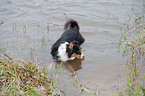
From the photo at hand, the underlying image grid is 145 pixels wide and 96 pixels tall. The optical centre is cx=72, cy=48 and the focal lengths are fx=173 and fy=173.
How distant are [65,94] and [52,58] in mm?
1363

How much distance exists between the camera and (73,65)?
3.74 m

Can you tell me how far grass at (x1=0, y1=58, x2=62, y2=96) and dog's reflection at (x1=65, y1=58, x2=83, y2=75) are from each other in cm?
87

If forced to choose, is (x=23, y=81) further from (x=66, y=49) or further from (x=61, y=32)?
(x=61, y=32)

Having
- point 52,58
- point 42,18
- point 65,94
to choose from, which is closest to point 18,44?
point 52,58

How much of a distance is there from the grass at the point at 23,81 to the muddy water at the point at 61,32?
13.5 inches

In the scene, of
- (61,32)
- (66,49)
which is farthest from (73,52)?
(61,32)

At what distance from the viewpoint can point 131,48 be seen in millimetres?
3572

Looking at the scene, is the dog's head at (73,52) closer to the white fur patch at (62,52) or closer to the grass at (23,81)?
the white fur patch at (62,52)

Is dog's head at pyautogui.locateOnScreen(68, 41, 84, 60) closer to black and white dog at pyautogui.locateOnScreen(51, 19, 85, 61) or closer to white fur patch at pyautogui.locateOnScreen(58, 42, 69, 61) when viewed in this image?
black and white dog at pyautogui.locateOnScreen(51, 19, 85, 61)

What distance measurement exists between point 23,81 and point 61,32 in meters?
2.84

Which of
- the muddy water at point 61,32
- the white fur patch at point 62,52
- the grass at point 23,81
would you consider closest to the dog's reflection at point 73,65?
the muddy water at point 61,32

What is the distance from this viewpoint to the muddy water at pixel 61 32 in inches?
124

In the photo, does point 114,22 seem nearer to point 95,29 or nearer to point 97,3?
point 95,29

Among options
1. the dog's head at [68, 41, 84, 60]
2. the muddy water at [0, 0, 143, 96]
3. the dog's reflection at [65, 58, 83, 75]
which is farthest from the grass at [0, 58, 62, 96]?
the dog's head at [68, 41, 84, 60]
